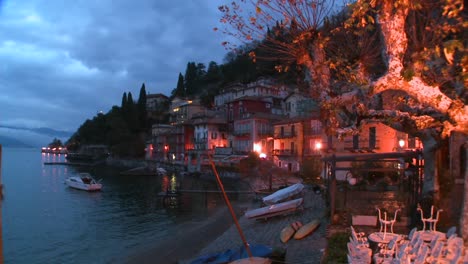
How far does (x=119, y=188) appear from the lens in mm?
52125

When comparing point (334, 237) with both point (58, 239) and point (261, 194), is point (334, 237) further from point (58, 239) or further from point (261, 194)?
point (261, 194)

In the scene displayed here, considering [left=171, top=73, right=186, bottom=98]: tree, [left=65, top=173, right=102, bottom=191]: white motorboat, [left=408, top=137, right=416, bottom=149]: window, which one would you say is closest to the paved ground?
[left=408, top=137, right=416, bottom=149]: window

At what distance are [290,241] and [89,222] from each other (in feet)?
63.8

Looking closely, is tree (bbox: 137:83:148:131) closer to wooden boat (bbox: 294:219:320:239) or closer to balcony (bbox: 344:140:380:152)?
balcony (bbox: 344:140:380:152)

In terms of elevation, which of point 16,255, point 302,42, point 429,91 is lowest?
point 16,255

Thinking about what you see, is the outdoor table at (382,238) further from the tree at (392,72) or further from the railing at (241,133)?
the railing at (241,133)

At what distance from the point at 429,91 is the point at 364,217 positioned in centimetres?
758

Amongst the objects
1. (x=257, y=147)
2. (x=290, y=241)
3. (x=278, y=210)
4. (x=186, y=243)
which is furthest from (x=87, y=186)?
(x=290, y=241)

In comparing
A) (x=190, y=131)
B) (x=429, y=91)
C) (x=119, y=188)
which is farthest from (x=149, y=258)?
(x=190, y=131)

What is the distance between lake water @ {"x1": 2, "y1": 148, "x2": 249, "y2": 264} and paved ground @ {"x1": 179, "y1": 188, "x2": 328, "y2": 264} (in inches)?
196

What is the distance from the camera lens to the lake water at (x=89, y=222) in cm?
2175

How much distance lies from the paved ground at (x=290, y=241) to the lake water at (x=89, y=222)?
498 cm

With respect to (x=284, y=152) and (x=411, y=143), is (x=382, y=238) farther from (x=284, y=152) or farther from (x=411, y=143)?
(x=284, y=152)

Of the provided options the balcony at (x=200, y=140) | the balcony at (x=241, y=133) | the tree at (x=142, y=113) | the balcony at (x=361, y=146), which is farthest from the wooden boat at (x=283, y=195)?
the tree at (x=142, y=113)
